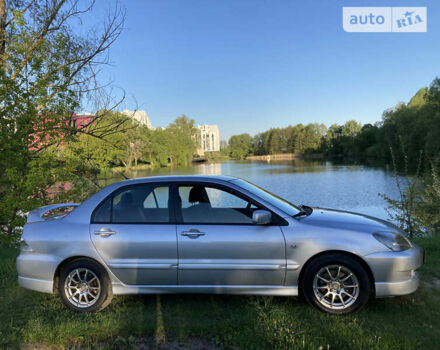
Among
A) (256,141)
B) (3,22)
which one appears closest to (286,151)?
(256,141)

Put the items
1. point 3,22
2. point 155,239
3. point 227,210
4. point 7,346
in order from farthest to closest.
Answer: point 3,22 < point 227,210 < point 155,239 < point 7,346

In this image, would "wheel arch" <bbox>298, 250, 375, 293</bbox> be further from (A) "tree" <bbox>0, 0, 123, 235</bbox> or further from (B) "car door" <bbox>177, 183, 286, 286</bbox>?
(A) "tree" <bbox>0, 0, 123, 235</bbox>

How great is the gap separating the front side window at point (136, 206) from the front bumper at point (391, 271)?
7.63ft

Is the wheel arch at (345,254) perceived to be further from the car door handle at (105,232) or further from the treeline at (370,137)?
the treeline at (370,137)

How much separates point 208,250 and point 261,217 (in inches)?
27.5

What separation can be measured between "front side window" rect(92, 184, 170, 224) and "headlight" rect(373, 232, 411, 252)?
A: 2.37 m

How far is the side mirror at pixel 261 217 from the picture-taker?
3.32 meters

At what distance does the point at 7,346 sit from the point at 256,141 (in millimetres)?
170024

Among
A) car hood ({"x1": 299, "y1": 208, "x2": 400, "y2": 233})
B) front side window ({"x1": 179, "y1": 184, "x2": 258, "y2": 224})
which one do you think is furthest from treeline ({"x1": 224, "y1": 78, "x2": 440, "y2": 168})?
front side window ({"x1": 179, "y1": 184, "x2": 258, "y2": 224})

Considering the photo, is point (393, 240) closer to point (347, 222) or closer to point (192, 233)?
point (347, 222)

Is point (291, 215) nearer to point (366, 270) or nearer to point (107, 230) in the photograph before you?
point (366, 270)

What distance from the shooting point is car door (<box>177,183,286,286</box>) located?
3.37 metres

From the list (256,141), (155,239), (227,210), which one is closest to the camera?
(155,239)

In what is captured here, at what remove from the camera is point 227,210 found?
3.72 m
